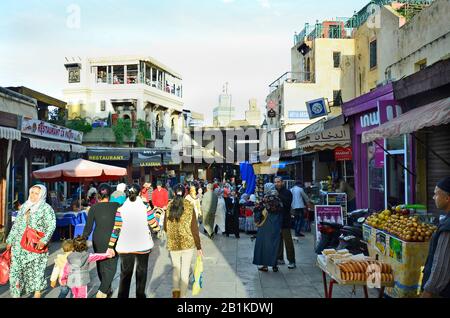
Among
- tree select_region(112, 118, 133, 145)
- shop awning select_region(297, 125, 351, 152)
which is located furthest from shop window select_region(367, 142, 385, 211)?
tree select_region(112, 118, 133, 145)

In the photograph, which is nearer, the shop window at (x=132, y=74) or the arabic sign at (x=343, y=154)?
the arabic sign at (x=343, y=154)

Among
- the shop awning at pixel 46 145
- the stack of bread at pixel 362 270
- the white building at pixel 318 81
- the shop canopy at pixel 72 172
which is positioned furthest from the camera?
the white building at pixel 318 81

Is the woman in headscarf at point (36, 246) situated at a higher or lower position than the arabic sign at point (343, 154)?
lower

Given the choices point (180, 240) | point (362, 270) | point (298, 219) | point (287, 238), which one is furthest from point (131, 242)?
point (298, 219)

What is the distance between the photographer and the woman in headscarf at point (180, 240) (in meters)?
5.77

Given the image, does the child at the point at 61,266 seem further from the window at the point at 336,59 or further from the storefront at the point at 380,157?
the window at the point at 336,59

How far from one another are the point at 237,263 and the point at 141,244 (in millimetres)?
3456

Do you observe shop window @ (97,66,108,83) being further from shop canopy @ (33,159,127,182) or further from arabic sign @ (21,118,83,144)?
shop canopy @ (33,159,127,182)

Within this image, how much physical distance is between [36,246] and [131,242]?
4.57ft

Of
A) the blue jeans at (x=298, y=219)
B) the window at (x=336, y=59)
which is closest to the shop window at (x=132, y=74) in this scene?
the window at (x=336, y=59)

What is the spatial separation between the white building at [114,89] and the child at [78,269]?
28.5 meters

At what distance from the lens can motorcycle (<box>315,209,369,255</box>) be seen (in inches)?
282

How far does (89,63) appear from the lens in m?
34.8
